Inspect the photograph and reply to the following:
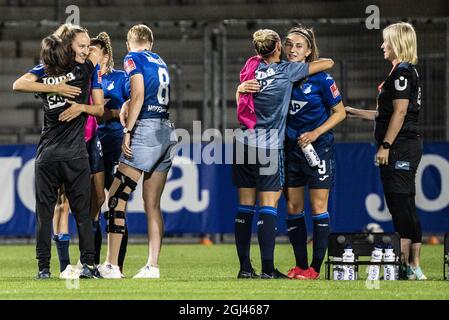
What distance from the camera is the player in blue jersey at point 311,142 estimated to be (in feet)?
33.3

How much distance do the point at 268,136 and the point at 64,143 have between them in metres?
1.73

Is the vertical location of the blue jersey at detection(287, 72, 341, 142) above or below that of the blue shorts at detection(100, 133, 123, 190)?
above

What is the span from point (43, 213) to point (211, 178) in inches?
268

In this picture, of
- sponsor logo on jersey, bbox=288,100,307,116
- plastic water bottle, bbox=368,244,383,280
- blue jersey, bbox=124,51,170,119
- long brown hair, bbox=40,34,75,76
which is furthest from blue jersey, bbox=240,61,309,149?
long brown hair, bbox=40,34,75,76

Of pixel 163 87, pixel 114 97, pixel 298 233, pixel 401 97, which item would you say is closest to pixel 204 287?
pixel 298 233

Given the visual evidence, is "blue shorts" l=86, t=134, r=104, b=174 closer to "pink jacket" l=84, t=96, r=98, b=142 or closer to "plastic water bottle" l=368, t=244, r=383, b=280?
"pink jacket" l=84, t=96, r=98, b=142

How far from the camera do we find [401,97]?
9.93 m

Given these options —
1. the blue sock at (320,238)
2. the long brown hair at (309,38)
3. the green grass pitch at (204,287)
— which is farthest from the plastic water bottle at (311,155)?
the green grass pitch at (204,287)

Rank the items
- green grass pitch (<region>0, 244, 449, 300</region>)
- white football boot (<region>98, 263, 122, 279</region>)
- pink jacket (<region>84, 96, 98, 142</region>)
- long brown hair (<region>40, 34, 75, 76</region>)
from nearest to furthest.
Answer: green grass pitch (<region>0, 244, 449, 300</region>) < long brown hair (<region>40, 34, 75, 76</region>) < white football boot (<region>98, 263, 122, 279</region>) < pink jacket (<region>84, 96, 98, 142</region>)

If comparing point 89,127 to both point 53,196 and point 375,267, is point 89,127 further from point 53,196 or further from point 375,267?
point 375,267

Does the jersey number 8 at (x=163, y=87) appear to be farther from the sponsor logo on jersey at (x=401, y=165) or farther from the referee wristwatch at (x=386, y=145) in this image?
the sponsor logo on jersey at (x=401, y=165)

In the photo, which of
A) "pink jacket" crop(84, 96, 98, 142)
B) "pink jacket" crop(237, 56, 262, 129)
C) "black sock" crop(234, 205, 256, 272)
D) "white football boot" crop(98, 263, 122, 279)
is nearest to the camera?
"white football boot" crop(98, 263, 122, 279)

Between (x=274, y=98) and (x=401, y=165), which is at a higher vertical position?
(x=274, y=98)

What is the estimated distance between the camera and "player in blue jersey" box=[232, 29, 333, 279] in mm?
9984
